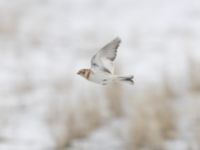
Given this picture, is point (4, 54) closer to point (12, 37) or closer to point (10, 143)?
point (12, 37)

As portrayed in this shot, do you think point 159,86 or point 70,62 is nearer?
point 159,86

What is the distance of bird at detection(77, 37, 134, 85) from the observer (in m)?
0.88

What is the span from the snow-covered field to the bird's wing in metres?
2.56

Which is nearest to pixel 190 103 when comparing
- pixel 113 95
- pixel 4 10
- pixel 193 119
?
A: pixel 193 119

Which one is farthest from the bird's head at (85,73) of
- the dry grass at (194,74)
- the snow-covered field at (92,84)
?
the dry grass at (194,74)

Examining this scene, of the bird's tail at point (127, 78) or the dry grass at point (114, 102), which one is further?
the dry grass at point (114, 102)

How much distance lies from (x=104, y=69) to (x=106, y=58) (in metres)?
0.01

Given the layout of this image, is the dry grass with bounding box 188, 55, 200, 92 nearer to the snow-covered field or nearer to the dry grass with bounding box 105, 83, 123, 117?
the snow-covered field

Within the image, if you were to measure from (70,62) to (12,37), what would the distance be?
0.75 meters

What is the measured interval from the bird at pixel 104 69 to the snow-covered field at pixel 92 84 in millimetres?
2557

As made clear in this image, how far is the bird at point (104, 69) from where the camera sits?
880 mm

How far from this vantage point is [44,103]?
14.1ft

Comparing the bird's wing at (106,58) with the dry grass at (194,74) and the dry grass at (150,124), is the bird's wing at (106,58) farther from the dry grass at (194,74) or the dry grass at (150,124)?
the dry grass at (194,74)

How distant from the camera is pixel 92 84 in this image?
13.4ft
